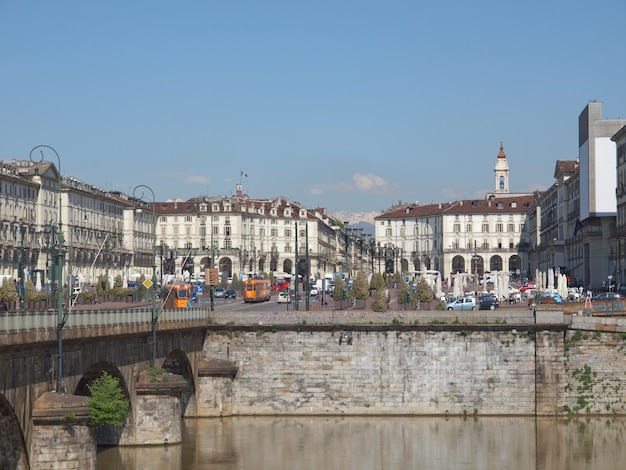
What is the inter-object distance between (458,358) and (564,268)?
311 ft

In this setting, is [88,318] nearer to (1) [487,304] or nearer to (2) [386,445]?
(2) [386,445]

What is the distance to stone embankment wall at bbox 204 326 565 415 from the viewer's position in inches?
2766

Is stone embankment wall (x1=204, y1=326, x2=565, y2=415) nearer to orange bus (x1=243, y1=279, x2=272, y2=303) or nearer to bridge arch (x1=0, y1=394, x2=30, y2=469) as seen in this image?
bridge arch (x1=0, y1=394, x2=30, y2=469)

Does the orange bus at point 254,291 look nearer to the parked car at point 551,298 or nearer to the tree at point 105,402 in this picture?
the parked car at point 551,298

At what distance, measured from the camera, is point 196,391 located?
229 ft

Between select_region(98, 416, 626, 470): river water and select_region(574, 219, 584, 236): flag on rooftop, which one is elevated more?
select_region(574, 219, 584, 236): flag on rooftop

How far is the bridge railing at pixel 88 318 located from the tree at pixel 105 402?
2.33 meters

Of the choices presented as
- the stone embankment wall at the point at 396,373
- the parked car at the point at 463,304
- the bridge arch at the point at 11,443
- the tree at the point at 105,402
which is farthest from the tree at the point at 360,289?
the bridge arch at the point at 11,443

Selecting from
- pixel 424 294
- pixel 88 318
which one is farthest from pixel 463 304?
pixel 88 318

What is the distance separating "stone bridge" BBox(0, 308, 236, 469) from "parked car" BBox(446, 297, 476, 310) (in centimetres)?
2386

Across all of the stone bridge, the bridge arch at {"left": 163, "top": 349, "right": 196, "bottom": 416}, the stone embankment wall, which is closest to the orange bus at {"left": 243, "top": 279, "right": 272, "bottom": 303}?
the stone embankment wall

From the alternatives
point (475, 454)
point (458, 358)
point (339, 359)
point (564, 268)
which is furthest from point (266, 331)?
point (564, 268)

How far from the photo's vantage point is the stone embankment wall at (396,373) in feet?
230

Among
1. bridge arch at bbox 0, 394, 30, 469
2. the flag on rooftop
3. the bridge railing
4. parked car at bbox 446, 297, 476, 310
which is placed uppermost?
the flag on rooftop
